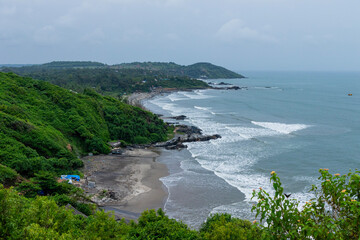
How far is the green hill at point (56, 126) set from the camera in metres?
28.1

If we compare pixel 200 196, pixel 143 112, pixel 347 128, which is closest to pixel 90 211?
pixel 200 196

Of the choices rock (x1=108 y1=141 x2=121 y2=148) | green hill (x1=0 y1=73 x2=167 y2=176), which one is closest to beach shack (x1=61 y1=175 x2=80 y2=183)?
green hill (x1=0 y1=73 x2=167 y2=176)

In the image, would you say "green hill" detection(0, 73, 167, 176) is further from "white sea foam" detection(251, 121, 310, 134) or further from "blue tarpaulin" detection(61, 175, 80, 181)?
"white sea foam" detection(251, 121, 310, 134)

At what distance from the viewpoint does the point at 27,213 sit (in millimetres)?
11461

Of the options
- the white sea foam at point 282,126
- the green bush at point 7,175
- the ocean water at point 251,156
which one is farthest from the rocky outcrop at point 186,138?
the green bush at point 7,175

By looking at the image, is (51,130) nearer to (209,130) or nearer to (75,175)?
(75,175)

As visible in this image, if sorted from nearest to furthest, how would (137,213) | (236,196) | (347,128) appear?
1. (137,213)
2. (236,196)
3. (347,128)

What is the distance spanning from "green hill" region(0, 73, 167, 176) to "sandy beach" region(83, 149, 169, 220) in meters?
2.66

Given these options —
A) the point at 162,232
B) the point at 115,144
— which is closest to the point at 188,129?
the point at 115,144

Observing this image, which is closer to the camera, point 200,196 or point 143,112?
point 200,196

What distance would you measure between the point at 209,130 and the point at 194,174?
22615mm

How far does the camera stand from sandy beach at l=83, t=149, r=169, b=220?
2481 centimetres

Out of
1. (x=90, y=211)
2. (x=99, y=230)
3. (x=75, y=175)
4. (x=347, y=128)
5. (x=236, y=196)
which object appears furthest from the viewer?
(x=347, y=128)

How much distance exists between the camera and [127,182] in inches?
1172
